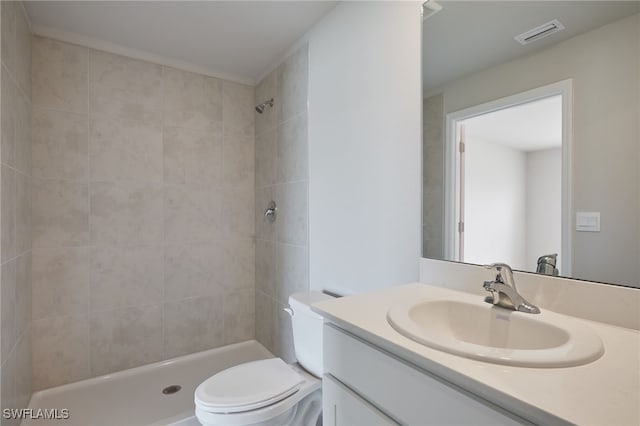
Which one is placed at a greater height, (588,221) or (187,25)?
(187,25)

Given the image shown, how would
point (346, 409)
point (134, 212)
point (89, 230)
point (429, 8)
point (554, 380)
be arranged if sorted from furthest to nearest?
point (134, 212)
point (89, 230)
point (429, 8)
point (346, 409)
point (554, 380)

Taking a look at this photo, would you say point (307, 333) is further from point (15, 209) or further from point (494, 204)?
point (15, 209)

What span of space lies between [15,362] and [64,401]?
0.48 metres

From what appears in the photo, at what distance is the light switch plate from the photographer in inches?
32.6

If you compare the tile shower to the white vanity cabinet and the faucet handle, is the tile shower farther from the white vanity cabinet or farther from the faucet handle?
the faucet handle

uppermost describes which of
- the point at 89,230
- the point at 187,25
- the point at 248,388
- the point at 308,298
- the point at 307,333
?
the point at 187,25

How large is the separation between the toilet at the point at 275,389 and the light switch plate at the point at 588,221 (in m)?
1.02

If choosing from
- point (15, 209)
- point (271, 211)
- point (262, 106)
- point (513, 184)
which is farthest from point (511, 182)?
point (15, 209)

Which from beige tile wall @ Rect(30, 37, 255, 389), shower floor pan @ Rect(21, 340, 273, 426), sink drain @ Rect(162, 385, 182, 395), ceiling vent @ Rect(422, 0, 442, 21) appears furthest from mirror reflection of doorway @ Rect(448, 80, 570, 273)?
sink drain @ Rect(162, 385, 182, 395)

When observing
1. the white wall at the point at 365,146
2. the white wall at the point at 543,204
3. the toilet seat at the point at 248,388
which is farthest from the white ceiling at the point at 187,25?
the toilet seat at the point at 248,388

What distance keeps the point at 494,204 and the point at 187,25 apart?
1.87m

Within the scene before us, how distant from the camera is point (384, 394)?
28.2 inches

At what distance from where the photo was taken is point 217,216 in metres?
2.41

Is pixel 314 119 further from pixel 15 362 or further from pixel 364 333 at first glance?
pixel 15 362
